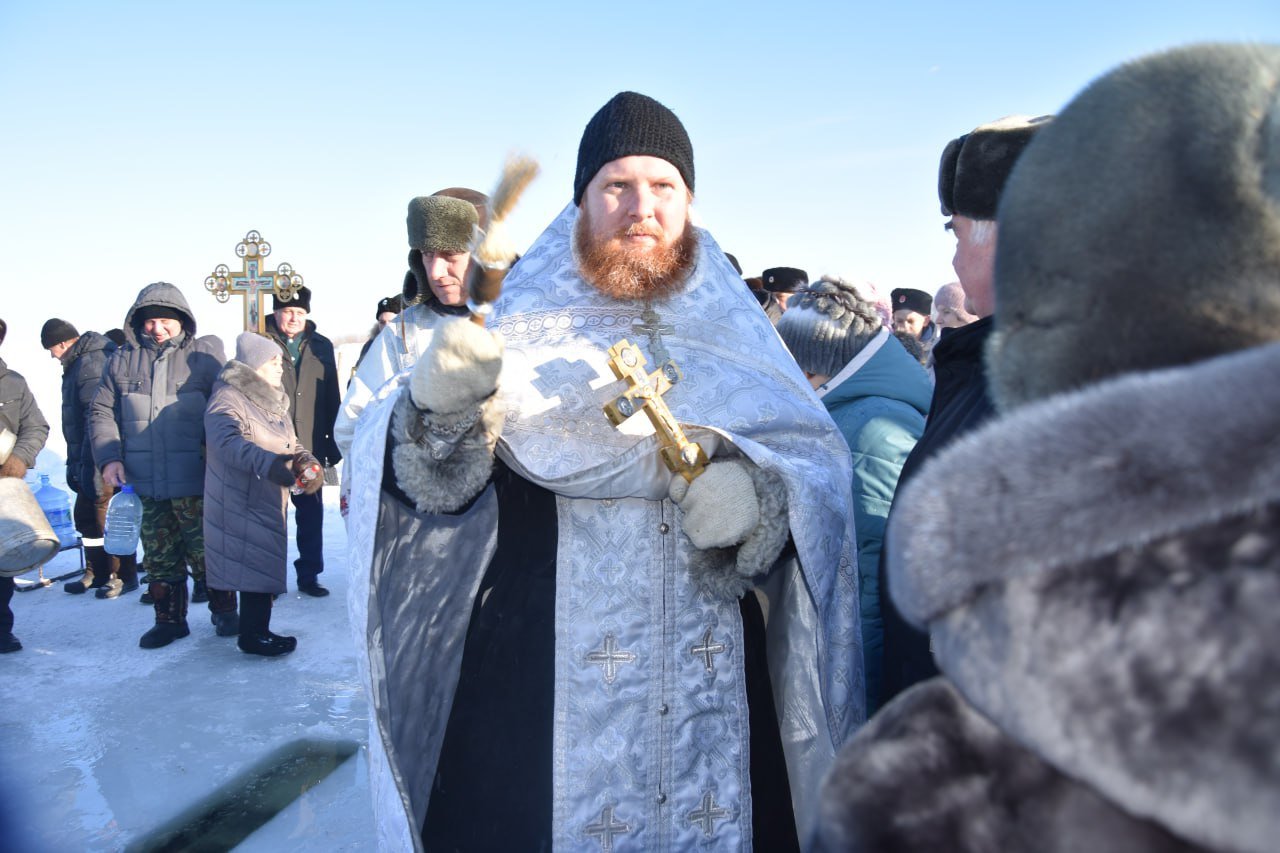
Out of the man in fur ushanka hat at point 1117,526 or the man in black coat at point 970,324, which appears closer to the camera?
the man in fur ushanka hat at point 1117,526

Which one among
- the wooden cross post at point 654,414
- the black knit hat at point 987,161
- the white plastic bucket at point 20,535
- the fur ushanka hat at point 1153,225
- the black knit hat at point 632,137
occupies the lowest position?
the white plastic bucket at point 20,535

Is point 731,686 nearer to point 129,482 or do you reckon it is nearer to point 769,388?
point 769,388

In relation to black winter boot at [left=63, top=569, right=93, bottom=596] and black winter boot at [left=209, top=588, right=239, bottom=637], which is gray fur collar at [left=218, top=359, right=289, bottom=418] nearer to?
black winter boot at [left=209, top=588, right=239, bottom=637]

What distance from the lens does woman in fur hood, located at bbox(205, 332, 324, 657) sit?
15.3 ft

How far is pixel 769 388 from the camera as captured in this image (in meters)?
2.21

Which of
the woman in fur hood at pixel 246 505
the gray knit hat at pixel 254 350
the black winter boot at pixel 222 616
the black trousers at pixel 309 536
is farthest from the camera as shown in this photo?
the black trousers at pixel 309 536

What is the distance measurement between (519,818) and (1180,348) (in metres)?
1.73

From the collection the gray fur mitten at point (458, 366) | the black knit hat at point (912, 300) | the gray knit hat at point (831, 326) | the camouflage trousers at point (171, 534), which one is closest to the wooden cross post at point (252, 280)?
the camouflage trousers at point (171, 534)

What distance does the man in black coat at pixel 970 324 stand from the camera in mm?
1733

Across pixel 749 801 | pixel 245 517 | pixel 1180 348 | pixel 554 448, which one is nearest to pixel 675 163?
pixel 554 448

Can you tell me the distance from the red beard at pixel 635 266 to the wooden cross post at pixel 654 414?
33 centimetres

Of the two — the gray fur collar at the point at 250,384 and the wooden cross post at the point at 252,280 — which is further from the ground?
the wooden cross post at the point at 252,280

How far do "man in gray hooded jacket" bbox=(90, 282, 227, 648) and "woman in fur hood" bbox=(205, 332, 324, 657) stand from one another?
1.40ft

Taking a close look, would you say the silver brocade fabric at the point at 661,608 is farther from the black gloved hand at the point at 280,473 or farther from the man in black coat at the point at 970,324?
the black gloved hand at the point at 280,473
